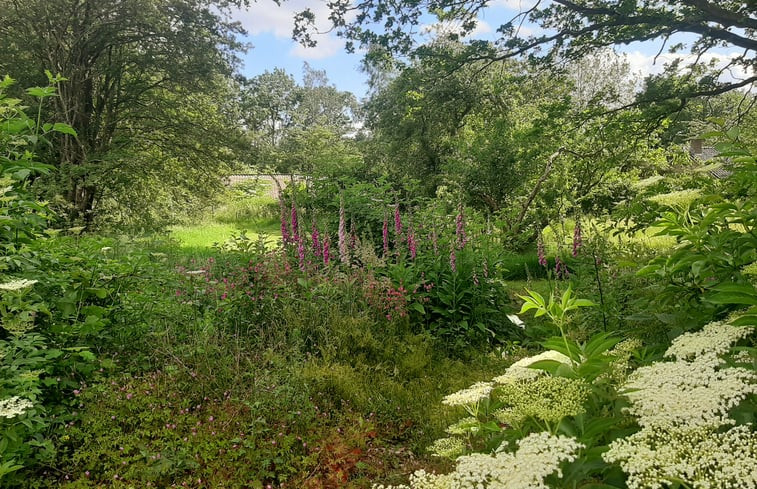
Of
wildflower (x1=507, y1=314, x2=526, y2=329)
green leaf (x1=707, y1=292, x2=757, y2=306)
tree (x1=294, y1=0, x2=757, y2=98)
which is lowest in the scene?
wildflower (x1=507, y1=314, x2=526, y2=329)

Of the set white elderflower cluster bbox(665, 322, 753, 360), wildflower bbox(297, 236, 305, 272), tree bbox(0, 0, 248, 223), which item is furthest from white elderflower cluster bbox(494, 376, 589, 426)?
tree bbox(0, 0, 248, 223)

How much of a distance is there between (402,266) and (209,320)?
189 cm

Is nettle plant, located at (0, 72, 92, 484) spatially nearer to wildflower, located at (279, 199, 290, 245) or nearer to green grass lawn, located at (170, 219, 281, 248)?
wildflower, located at (279, 199, 290, 245)

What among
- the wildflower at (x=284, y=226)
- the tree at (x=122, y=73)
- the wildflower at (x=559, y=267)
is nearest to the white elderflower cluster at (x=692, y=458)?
the wildflower at (x=559, y=267)

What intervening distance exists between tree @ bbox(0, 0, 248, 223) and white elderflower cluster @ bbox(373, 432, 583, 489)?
11437 millimetres

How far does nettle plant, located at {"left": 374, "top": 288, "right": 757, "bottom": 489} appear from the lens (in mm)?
996

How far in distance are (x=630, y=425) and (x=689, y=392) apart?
10.2 inches

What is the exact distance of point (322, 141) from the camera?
21.5 m

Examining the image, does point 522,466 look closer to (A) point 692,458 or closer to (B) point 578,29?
(A) point 692,458

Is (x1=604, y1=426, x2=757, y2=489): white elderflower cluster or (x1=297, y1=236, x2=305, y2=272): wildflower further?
(x1=297, y1=236, x2=305, y2=272): wildflower

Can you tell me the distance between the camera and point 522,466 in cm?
105

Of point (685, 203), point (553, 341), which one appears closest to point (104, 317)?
point (553, 341)

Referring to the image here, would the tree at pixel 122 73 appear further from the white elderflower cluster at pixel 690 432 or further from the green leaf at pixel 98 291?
the white elderflower cluster at pixel 690 432

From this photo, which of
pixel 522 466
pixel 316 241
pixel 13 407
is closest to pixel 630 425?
pixel 522 466
